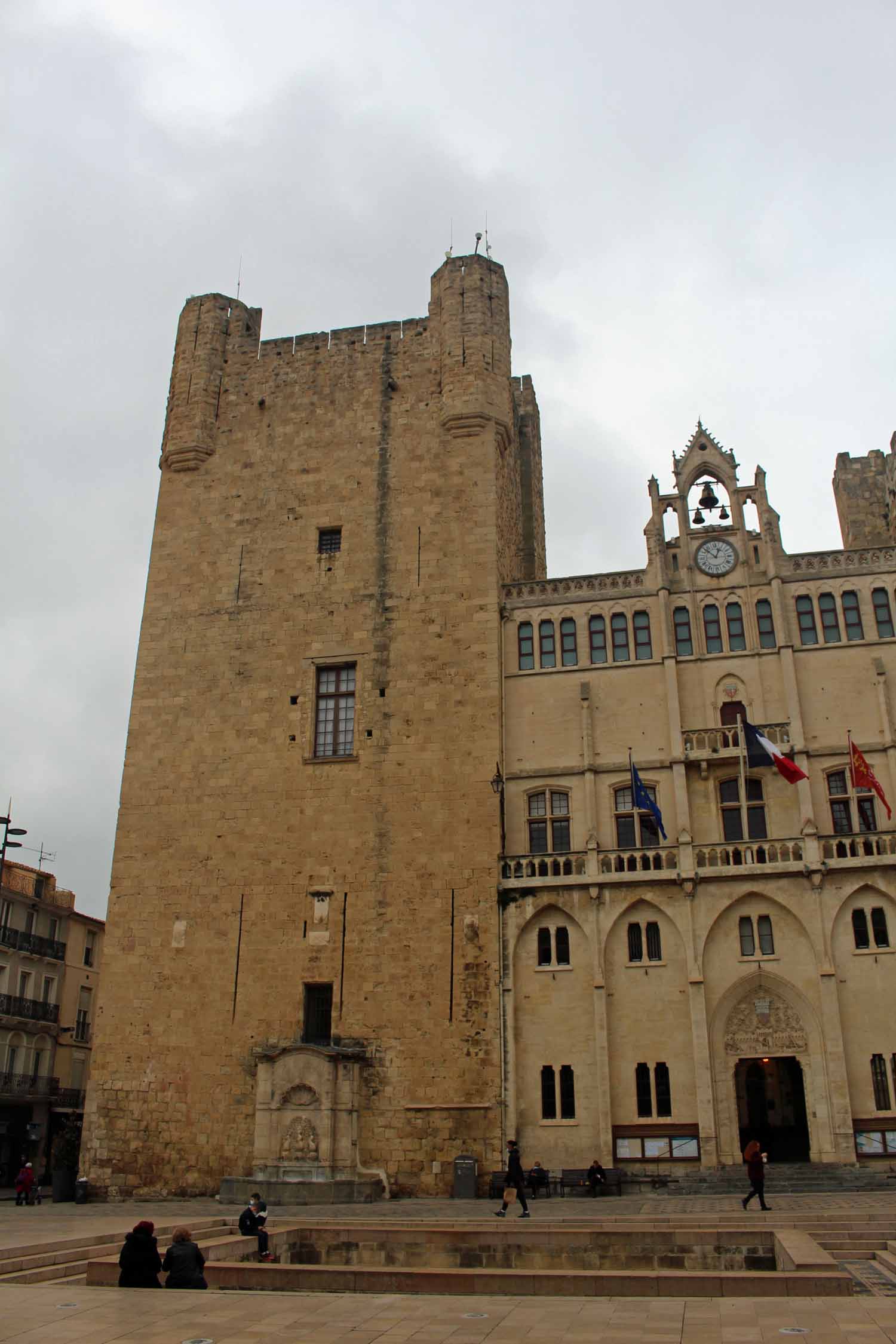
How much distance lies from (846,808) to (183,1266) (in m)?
19.7

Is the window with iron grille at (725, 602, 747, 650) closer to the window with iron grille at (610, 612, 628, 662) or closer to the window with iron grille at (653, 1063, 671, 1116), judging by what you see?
the window with iron grille at (610, 612, 628, 662)

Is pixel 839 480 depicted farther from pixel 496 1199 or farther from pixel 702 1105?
pixel 496 1199

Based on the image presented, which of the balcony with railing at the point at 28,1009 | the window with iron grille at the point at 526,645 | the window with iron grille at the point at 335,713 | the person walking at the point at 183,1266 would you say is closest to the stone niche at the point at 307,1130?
the window with iron grille at the point at 335,713

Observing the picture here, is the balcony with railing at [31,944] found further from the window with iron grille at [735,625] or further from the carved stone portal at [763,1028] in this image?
the window with iron grille at [735,625]

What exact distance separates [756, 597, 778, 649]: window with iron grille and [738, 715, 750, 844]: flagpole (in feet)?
8.77

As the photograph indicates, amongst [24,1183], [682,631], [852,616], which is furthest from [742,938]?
[24,1183]

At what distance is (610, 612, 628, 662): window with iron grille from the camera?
29094mm

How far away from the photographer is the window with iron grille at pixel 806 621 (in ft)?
92.4

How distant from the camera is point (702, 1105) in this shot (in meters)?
23.9

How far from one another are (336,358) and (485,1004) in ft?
66.1

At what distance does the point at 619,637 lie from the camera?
2928cm

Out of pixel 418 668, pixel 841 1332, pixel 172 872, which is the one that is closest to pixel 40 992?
pixel 172 872

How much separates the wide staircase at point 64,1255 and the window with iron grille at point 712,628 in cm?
1804

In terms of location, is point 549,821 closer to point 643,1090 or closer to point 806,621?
point 643,1090
